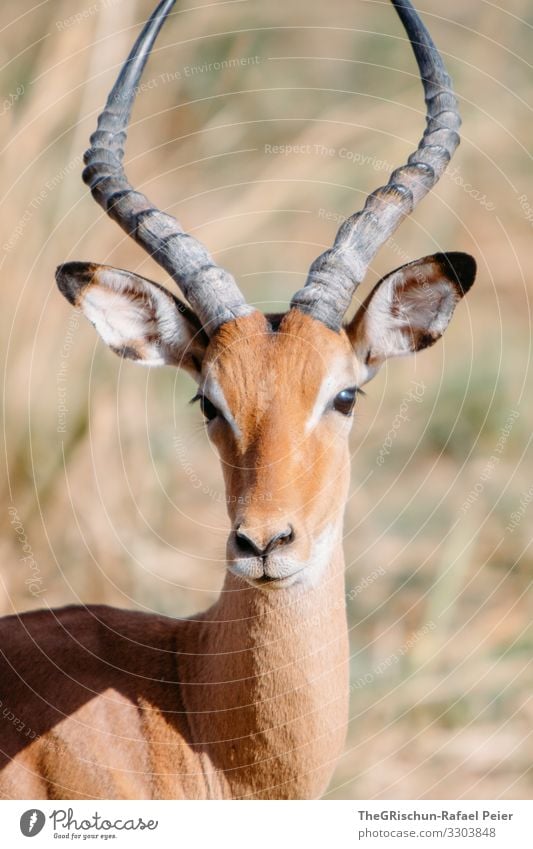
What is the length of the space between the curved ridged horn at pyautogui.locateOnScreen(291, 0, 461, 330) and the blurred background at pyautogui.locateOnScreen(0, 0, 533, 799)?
3535 millimetres

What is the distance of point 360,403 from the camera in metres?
11.5

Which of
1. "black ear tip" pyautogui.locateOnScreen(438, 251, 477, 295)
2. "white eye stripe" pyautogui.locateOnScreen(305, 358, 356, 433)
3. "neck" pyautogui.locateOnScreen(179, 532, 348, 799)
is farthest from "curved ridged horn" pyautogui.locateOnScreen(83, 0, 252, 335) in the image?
"neck" pyautogui.locateOnScreen(179, 532, 348, 799)

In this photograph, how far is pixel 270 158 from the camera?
11.5m

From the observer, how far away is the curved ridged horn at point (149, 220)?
564cm

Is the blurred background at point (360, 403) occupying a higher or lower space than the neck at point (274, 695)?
higher

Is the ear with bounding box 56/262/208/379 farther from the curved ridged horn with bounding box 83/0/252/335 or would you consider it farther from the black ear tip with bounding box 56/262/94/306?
the curved ridged horn with bounding box 83/0/252/335

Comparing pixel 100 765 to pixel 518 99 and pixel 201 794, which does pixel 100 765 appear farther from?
pixel 518 99

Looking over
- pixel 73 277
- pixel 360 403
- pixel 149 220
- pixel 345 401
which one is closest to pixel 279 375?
pixel 345 401

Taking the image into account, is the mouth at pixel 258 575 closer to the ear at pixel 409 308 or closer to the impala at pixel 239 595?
the impala at pixel 239 595

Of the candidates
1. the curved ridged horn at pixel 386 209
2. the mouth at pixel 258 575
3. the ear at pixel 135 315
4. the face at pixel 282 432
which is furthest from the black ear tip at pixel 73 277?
the mouth at pixel 258 575

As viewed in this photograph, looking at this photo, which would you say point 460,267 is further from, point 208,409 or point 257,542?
point 257,542

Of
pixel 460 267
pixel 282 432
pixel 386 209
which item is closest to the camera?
pixel 282 432

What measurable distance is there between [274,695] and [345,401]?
1.34 metres
